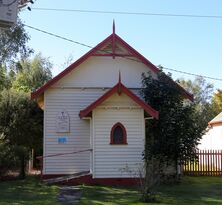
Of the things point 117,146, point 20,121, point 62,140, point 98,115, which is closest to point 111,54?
point 98,115

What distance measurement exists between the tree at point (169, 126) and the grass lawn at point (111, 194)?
1447 mm

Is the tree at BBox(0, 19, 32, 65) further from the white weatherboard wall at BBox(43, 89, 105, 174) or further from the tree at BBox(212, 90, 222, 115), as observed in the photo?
the tree at BBox(212, 90, 222, 115)

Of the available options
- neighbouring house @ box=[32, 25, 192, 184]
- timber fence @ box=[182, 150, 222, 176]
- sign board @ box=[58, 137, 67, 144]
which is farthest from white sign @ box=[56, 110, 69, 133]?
timber fence @ box=[182, 150, 222, 176]

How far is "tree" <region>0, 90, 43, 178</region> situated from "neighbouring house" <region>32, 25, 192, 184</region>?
4.76 meters

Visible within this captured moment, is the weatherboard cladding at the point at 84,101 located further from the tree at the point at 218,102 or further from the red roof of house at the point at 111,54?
the tree at the point at 218,102

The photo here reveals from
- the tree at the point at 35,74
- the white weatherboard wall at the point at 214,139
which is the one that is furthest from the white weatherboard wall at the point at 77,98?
the tree at the point at 35,74

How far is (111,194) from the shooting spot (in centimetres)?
1597

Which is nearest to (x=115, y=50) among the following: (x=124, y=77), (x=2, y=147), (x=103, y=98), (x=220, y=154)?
(x=124, y=77)

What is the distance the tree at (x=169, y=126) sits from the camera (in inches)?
773

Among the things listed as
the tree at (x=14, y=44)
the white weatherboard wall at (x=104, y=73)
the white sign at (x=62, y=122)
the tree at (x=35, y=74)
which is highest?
the tree at (x=35, y=74)

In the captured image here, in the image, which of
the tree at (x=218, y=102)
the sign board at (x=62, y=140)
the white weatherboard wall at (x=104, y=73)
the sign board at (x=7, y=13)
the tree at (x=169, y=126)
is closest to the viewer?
the sign board at (x=7, y=13)

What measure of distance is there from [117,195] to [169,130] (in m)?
5.32

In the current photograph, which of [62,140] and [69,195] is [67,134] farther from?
Answer: [69,195]

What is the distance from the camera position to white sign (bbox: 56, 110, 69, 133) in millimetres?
21094
